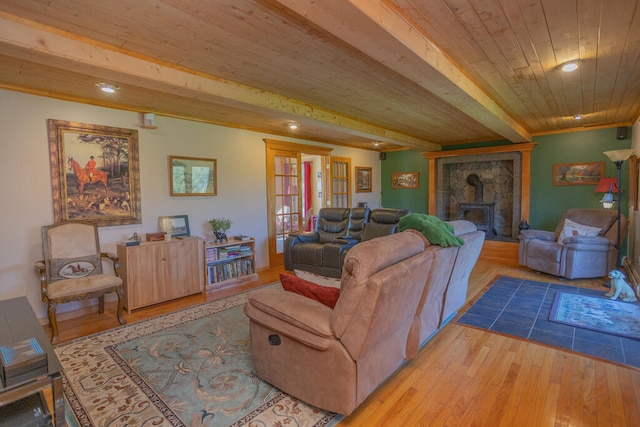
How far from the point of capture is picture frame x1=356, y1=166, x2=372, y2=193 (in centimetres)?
754

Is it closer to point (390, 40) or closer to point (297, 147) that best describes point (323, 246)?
point (297, 147)

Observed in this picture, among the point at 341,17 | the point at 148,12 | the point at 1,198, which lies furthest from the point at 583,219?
the point at 1,198

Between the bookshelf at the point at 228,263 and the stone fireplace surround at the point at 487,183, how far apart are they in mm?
4479

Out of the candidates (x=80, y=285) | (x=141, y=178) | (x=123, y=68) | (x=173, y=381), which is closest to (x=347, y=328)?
(x=173, y=381)

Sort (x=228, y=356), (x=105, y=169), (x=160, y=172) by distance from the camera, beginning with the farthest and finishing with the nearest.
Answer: (x=160, y=172) → (x=105, y=169) → (x=228, y=356)

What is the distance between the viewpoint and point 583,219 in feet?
16.4

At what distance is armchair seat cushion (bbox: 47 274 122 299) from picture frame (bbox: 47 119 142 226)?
676mm

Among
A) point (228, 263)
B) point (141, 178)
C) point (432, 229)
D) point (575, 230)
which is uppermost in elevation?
point (141, 178)

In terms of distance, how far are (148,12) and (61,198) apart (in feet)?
8.32

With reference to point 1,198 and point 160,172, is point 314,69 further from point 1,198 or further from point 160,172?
point 1,198

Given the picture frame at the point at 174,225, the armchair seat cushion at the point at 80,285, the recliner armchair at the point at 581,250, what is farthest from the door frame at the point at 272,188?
the recliner armchair at the point at 581,250

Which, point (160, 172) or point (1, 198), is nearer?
point (1, 198)

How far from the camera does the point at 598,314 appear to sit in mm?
3275

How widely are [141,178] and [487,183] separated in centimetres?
666
